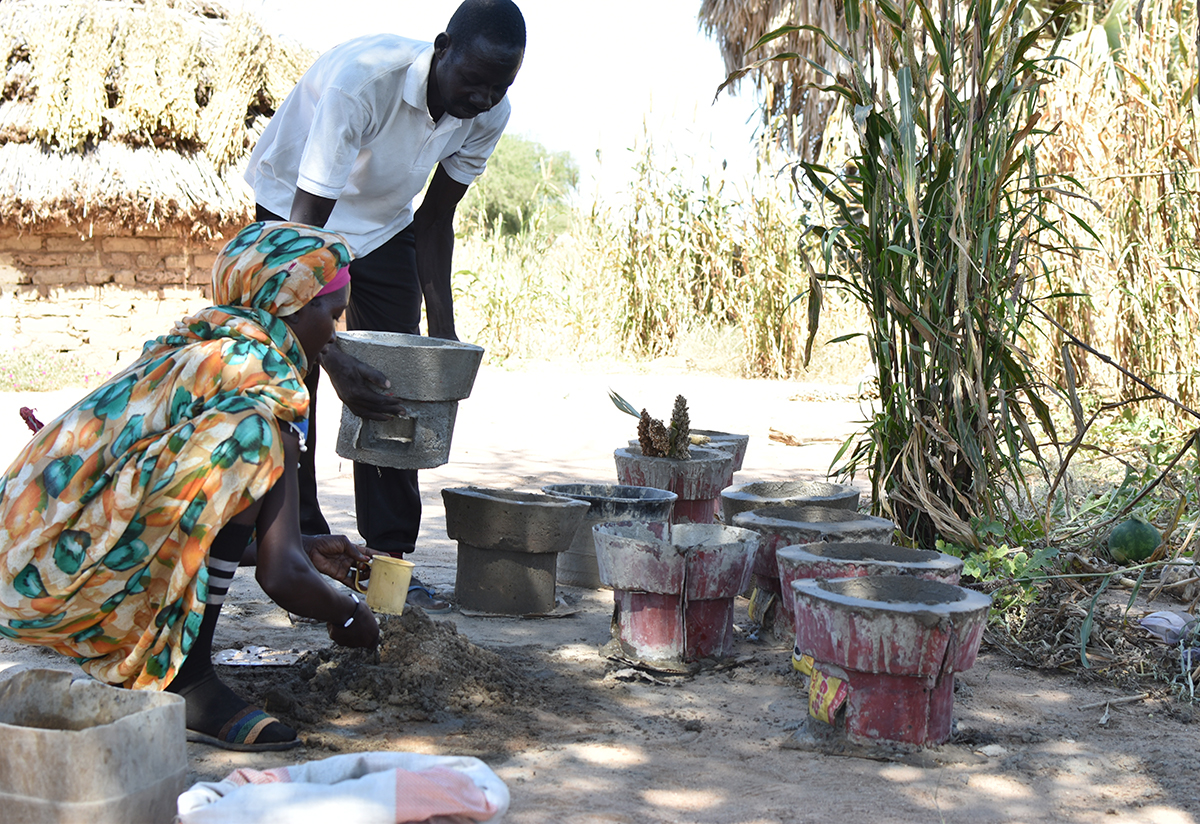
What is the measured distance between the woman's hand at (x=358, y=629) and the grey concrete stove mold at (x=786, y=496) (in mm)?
1366

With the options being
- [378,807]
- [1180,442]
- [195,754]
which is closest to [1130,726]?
[378,807]

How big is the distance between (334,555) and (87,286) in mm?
8690

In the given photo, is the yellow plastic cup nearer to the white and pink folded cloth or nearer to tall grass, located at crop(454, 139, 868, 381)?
the white and pink folded cloth

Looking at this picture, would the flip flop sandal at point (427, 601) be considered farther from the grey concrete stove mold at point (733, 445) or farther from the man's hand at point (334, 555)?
the grey concrete stove mold at point (733, 445)

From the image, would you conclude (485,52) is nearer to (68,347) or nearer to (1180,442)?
(1180,442)

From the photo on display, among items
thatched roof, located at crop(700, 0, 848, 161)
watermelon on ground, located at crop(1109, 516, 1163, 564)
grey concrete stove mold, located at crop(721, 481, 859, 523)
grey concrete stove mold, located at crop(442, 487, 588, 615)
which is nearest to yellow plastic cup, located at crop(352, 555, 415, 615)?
grey concrete stove mold, located at crop(442, 487, 588, 615)

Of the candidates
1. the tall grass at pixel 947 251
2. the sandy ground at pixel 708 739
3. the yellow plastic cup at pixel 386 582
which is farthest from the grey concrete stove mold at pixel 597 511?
the yellow plastic cup at pixel 386 582

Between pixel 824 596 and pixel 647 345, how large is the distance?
29.3 ft

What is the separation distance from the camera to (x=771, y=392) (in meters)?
8.35

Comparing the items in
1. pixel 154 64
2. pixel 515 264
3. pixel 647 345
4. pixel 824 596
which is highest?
pixel 154 64

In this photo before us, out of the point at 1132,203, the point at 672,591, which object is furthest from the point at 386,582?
the point at 1132,203

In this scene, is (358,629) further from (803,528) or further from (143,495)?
(803,528)

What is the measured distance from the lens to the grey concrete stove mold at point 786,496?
3.25 meters

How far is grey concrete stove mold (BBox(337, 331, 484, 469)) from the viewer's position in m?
2.83
